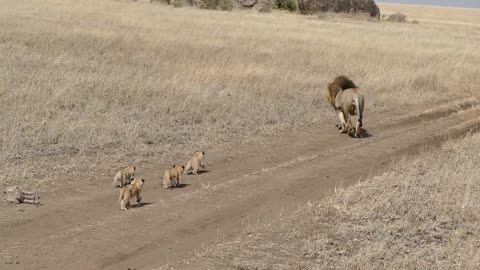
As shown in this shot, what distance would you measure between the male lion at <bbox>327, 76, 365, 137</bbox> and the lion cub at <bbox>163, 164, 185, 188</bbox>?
5.68m

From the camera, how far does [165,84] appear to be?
17.3m

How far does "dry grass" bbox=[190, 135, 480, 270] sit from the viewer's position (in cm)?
683

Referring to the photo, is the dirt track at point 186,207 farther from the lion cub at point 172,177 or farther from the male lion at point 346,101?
the male lion at point 346,101

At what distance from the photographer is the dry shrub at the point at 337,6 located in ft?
204

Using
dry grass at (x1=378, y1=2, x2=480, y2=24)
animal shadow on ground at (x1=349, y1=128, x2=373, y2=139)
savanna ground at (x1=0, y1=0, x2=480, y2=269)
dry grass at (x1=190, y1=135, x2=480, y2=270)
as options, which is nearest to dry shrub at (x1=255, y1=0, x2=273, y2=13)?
savanna ground at (x1=0, y1=0, x2=480, y2=269)

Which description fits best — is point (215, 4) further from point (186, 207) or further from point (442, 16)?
point (442, 16)

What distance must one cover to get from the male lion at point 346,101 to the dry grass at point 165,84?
1.04m

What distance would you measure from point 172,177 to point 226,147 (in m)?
3.19

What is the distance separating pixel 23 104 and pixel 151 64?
23.6 ft

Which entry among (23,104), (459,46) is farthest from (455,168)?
(459,46)

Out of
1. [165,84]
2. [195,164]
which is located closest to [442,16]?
[165,84]

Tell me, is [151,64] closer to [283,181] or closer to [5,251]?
[283,181]

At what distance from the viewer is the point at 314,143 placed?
13.6m

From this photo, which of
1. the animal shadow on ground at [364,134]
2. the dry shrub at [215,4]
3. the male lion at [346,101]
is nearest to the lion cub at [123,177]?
the male lion at [346,101]
